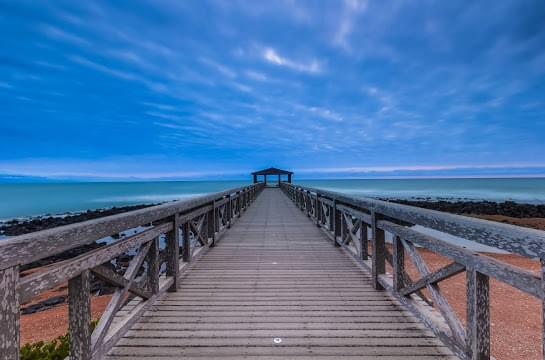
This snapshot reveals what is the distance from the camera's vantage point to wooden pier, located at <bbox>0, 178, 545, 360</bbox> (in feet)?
5.30

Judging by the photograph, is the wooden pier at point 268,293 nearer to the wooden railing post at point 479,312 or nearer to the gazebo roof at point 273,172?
the wooden railing post at point 479,312

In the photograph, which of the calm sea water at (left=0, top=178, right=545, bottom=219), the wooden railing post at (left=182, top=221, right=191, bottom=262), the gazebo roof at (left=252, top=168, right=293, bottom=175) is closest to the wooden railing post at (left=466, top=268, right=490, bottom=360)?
the wooden railing post at (left=182, top=221, right=191, bottom=262)

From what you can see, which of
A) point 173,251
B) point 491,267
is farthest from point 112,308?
point 491,267

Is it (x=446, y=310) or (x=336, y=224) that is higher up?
(x=336, y=224)

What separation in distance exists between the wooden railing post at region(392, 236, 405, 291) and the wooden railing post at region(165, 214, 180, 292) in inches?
98.7

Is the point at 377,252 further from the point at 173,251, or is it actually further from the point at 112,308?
the point at 112,308

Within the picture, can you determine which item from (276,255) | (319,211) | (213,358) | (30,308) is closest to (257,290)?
(213,358)

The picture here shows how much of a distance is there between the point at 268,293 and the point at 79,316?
7.04 ft

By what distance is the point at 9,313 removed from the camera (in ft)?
4.49

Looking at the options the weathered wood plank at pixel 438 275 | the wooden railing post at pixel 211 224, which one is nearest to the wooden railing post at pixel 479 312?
the weathered wood plank at pixel 438 275

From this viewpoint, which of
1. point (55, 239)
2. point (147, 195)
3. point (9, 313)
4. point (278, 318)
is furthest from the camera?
point (147, 195)

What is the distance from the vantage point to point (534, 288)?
1479mm

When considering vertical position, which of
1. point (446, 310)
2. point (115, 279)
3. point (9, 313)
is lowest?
point (446, 310)

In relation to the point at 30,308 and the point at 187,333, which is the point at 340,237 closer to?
the point at 187,333
